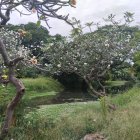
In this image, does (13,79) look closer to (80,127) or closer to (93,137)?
(93,137)

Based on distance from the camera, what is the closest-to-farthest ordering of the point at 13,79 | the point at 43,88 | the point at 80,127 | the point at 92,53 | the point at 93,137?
the point at 13,79, the point at 93,137, the point at 80,127, the point at 92,53, the point at 43,88

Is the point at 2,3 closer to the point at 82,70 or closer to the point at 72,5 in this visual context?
the point at 72,5

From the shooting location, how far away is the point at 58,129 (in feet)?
23.9

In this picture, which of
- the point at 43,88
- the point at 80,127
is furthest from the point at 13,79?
the point at 43,88

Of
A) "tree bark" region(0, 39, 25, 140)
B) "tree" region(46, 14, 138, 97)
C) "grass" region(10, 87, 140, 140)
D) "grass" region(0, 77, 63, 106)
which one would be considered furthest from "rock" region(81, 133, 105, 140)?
"grass" region(0, 77, 63, 106)

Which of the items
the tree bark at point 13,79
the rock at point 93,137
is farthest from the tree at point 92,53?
the tree bark at point 13,79

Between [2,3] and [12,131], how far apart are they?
2.88m

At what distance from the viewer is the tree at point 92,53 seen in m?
14.3

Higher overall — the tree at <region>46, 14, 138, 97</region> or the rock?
the tree at <region>46, 14, 138, 97</region>

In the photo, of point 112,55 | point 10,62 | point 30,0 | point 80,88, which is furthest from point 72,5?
point 80,88

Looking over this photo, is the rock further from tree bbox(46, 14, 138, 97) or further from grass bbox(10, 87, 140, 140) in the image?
tree bbox(46, 14, 138, 97)

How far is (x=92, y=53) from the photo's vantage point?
1516 cm

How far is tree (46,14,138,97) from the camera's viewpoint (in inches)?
565

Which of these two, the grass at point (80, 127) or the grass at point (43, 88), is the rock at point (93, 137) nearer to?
the grass at point (80, 127)
